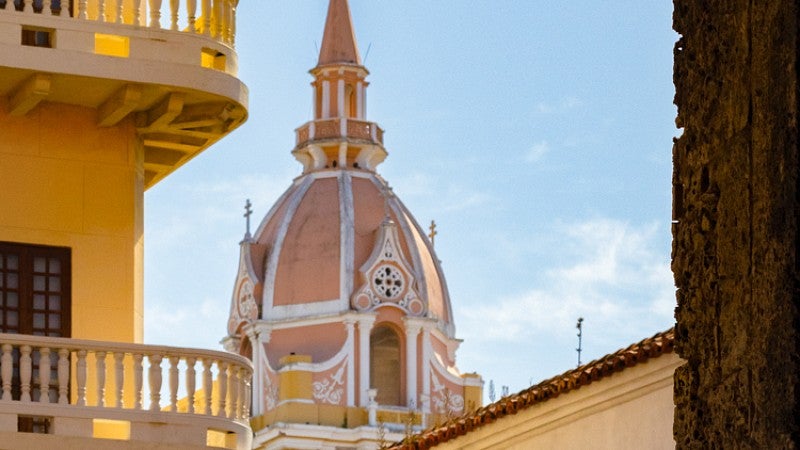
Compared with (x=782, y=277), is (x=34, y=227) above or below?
above

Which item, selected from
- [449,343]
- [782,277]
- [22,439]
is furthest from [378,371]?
[782,277]

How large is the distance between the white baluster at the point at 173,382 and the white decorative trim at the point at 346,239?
4342 cm

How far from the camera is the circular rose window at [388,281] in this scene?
58406 mm

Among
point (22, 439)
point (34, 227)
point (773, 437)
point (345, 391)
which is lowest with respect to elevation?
point (773, 437)

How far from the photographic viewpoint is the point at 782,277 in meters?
4.67

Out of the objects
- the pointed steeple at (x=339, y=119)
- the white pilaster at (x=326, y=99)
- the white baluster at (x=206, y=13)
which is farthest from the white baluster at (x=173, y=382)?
the white pilaster at (x=326, y=99)

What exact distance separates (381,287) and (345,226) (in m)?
1.86

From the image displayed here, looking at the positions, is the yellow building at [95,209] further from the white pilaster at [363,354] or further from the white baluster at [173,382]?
the white pilaster at [363,354]

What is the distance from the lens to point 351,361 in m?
57.5

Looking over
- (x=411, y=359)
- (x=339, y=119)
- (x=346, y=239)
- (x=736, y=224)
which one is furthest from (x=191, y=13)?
(x=339, y=119)

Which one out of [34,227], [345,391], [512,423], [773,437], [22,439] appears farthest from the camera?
[345,391]

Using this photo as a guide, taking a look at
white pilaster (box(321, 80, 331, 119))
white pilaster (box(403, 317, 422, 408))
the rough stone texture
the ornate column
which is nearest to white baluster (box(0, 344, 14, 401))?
the rough stone texture

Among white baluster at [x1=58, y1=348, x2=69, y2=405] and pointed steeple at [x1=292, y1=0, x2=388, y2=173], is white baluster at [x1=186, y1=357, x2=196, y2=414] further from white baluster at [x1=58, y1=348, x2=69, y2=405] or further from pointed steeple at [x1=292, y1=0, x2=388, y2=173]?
pointed steeple at [x1=292, y1=0, x2=388, y2=173]

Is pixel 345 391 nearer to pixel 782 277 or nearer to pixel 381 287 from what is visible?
pixel 381 287
